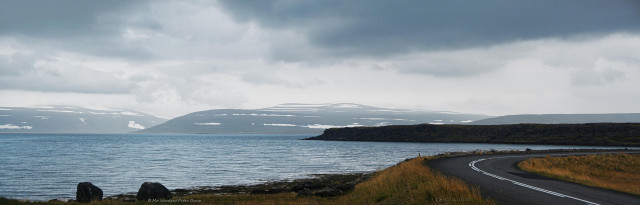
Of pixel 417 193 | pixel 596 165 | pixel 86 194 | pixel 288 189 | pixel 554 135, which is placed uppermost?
pixel 554 135

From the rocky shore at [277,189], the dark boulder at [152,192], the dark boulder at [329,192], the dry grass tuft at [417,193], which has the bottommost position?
the rocky shore at [277,189]

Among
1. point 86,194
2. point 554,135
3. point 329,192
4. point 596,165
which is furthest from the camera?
point 554,135

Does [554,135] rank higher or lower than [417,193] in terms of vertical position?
higher

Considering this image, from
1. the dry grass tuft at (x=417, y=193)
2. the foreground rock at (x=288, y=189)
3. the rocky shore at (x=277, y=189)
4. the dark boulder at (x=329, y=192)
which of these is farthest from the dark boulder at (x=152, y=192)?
the dry grass tuft at (x=417, y=193)

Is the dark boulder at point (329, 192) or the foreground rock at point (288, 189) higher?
the dark boulder at point (329, 192)

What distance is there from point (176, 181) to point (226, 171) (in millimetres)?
10832

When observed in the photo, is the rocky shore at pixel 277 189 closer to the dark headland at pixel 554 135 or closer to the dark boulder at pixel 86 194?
the dark boulder at pixel 86 194

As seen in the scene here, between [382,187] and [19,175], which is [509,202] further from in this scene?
[19,175]

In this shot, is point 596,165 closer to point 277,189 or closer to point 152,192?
point 277,189

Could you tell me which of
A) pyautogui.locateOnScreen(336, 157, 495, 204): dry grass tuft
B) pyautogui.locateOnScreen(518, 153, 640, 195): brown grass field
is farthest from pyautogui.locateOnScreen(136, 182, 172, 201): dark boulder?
pyautogui.locateOnScreen(518, 153, 640, 195): brown grass field

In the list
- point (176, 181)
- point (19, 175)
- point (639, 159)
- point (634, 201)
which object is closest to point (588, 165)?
point (639, 159)

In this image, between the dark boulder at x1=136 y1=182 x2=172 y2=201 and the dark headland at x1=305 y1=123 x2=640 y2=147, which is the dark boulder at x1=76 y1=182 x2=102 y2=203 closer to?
the dark boulder at x1=136 y1=182 x2=172 y2=201

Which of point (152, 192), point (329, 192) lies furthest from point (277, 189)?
point (152, 192)

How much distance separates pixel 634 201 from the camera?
60.2 feet
